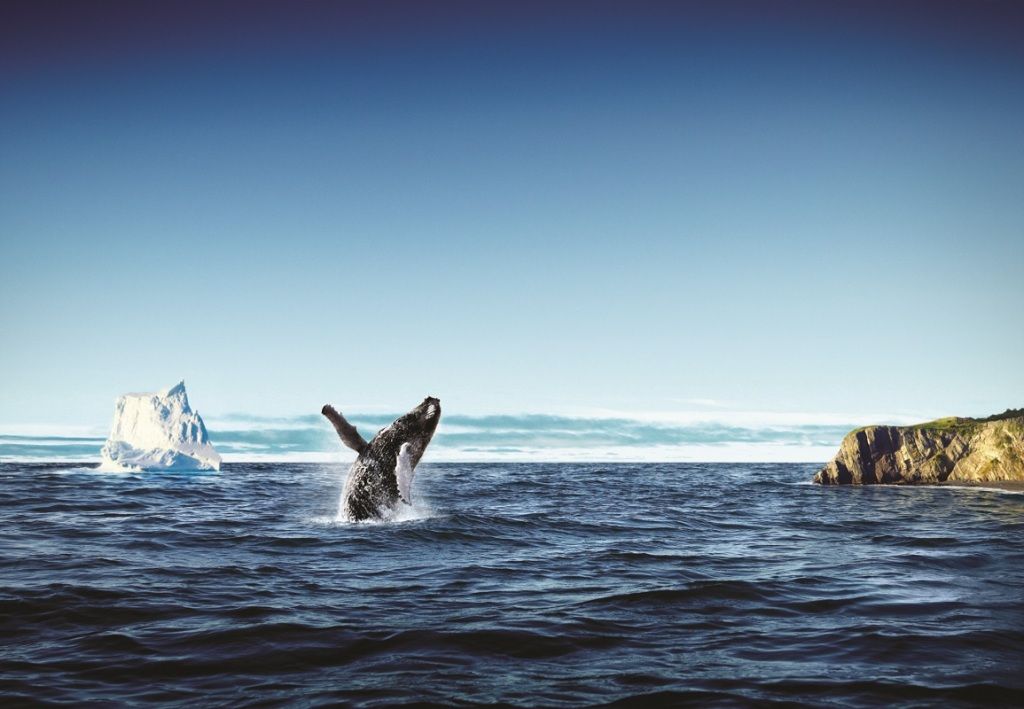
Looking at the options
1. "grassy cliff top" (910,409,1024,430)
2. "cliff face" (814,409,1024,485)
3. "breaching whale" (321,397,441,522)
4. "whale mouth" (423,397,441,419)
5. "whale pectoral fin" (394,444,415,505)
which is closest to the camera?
"whale pectoral fin" (394,444,415,505)

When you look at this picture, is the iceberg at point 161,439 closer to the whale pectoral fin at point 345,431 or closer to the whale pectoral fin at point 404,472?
the whale pectoral fin at point 345,431

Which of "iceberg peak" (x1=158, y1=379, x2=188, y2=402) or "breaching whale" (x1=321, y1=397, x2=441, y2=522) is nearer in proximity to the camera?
"breaching whale" (x1=321, y1=397, x2=441, y2=522)

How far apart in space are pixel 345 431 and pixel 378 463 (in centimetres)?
122

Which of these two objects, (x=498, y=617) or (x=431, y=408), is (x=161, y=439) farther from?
(x=498, y=617)

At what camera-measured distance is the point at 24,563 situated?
1205 centimetres

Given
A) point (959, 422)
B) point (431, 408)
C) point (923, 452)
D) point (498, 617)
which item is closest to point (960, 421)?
point (959, 422)

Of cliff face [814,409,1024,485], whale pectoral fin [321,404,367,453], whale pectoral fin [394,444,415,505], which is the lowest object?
cliff face [814,409,1024,485]

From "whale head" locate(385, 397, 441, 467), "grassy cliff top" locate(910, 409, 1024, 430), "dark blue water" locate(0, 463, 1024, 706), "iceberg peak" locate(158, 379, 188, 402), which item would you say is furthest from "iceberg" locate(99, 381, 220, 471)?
"grassy cliff top" locate(910, 409, 1024, 430)

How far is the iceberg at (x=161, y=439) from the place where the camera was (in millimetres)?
63406

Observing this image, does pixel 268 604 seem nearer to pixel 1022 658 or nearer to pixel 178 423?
pixel 1022 658

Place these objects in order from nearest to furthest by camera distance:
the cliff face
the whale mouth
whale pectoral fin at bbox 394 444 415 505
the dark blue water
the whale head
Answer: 1. the dark blue water
2. whale pectoral fin at bbox 394 444 415 505
3. the whale head
4. the whale mouth
5. the cliff face

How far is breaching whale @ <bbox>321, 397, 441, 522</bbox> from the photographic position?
18.3 meters

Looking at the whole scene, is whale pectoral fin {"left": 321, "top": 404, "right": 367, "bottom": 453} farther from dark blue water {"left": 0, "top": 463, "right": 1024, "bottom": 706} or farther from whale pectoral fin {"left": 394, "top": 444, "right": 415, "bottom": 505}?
dark blue water {"left": 0, "top": 463, "right": 1024, "bottom": 706}

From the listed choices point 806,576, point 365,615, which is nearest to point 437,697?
point 365,615
